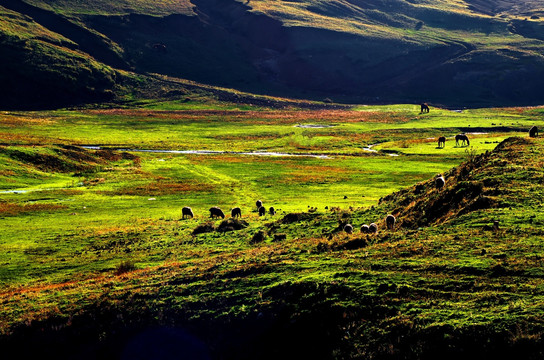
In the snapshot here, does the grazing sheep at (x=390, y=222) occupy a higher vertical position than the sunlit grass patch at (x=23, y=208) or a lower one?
higher

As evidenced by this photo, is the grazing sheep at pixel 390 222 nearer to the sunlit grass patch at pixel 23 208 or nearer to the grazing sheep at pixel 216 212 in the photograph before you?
the grazing sheep at pixel 216 212

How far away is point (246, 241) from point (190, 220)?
12.8 m

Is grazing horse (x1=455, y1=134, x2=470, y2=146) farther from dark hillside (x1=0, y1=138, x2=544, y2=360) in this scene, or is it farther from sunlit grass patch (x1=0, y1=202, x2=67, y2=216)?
sunlit grass patch (x1=0, y1=202, x2=67, y2=216)

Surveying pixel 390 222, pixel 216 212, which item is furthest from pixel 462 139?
pixel 390 222

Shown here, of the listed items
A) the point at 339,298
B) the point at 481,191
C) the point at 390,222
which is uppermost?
the point at 481,191

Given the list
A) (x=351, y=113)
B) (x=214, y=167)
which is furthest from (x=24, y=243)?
(x=351, y=113)

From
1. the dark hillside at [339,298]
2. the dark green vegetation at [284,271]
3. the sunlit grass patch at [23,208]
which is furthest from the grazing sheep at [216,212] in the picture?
the dark hillside at [339,298]

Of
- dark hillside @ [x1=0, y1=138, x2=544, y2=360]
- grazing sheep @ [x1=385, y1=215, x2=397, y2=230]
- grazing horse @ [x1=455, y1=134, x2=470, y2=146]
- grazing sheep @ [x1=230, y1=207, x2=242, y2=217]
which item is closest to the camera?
dark hillside @ [x1=0, y1=138, x2=544, y2=360]

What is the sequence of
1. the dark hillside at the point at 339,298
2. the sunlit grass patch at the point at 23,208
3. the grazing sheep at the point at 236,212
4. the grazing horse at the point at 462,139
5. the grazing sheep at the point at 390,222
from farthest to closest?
the grazing horse at the point at 462,139 < the sunlit grass patch at the point at 23,208 < the grazing sheep at the point at 236,212 < the grazing sheep at the point at 390,222 < the dark hillside at the point at 339,298

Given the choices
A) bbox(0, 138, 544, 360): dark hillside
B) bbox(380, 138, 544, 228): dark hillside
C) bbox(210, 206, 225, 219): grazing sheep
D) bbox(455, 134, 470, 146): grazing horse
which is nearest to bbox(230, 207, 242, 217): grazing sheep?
bbox(210, 206, 225, 219): grazing sheep

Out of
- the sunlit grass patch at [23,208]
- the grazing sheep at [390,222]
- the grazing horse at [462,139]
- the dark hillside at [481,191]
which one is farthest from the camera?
the grazing horse at [462,139]

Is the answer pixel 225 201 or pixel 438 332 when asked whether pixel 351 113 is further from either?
pixel 438 332

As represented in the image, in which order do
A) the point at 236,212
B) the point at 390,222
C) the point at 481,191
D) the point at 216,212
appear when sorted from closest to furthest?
the point at 481,191 < the point at 390,222 < the point at 216,212 < the point at 236,212

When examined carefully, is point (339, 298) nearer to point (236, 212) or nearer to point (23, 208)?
point (236, 212)
